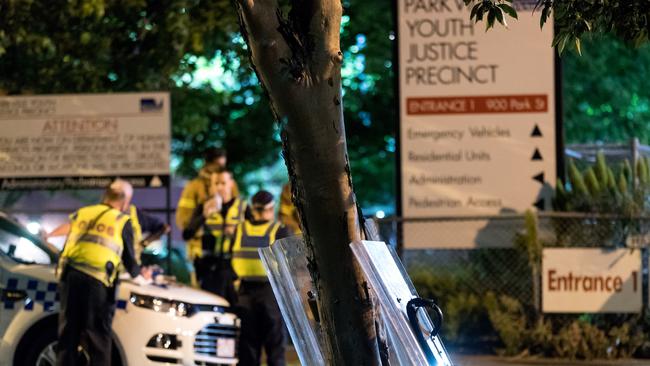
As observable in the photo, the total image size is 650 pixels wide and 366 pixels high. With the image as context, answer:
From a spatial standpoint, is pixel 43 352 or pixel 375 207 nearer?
pixel 43 352

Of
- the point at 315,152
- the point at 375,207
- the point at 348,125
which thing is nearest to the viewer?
the point at 315,152

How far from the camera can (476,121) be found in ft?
45.9

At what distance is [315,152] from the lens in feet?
17.2

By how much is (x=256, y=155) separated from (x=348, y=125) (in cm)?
246

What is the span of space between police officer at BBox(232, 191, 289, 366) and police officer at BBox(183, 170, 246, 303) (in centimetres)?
49

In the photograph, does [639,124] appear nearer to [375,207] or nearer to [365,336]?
[375,207]

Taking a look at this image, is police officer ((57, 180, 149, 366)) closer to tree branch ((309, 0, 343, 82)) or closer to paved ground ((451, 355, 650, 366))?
paved ground ((451, 355, 650, 366))

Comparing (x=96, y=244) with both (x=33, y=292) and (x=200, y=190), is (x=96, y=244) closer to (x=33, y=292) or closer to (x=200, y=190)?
(x=33, y=292)

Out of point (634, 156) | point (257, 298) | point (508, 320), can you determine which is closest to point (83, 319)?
point (257, 298)

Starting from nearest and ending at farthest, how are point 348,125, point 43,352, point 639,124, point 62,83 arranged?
1. point 43,352
2. point 62,83
3. point 639,124
4. point 348,125

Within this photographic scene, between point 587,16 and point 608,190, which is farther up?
point 587,16

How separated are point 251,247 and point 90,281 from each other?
152cm

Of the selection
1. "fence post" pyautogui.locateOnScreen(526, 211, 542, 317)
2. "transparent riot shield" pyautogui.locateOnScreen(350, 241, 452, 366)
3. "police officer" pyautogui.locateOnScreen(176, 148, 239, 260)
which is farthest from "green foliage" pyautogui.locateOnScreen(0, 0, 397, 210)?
"transparent riot shield" pyautogui.locateOnScreen(350, 241, 452, 366)

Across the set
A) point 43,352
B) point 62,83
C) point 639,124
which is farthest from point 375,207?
point 43,352
